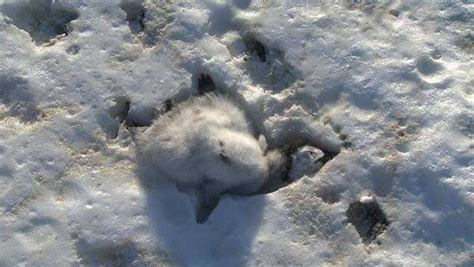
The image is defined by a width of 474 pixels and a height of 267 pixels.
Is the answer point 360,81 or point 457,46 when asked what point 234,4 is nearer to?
point 360,81

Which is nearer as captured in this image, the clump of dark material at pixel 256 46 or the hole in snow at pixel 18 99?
the hole in snow at pixel 18 99

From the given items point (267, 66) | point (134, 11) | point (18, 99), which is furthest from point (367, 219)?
point (18, 99)

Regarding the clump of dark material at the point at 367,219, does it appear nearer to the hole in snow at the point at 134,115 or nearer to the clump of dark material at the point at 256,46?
the clump of dark material at the point at 256,46

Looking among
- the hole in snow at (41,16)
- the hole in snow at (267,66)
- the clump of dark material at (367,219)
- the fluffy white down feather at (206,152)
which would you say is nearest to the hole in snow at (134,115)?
the fluffy white down feather at (206,152)

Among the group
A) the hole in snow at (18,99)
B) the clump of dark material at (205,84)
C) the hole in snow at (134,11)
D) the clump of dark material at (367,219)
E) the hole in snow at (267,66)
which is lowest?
the clump of dark material at (367,219)

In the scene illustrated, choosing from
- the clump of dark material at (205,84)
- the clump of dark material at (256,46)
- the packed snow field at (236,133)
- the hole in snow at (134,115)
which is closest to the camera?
the packed snow field at (236,133)

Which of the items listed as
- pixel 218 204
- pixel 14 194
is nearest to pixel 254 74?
pixel 218 204

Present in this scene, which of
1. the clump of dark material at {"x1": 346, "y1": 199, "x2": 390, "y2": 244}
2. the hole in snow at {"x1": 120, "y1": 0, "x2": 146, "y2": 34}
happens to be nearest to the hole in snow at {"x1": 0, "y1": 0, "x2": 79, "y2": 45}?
the hole in snow at {"x1": 120, "y1": 0, "x2": 146, "y2": 34}
